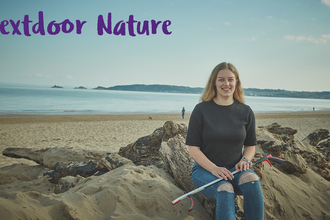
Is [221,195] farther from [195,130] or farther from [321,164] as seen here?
[321,164]

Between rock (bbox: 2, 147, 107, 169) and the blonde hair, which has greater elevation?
the blonde hair

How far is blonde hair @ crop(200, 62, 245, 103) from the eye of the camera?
256cm

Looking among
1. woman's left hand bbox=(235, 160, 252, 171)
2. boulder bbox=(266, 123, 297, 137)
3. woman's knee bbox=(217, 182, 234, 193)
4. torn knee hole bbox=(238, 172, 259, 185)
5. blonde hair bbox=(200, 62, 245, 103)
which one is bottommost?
boulder bbox=(266, 123, 297, 137)

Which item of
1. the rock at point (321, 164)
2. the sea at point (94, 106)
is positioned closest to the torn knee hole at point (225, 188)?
the rock at point (321, 164)

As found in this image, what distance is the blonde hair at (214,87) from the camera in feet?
8.39

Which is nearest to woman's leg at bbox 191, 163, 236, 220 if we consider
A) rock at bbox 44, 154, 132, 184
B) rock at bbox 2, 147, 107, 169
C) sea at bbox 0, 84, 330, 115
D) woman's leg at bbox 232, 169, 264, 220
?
woman's leg at bbox 232, 169, 264, 220

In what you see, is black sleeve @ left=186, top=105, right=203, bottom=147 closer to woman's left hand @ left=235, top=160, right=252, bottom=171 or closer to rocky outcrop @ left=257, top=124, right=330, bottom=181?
woman's left hand @ left=235, top=160, right=252, bottom=171

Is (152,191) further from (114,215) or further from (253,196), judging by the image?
(253,196)

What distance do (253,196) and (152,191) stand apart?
1.45m

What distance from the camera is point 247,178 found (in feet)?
6.91

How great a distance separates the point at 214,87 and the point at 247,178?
122 cm

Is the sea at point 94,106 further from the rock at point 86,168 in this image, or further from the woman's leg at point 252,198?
the woman's leg at point 252,198

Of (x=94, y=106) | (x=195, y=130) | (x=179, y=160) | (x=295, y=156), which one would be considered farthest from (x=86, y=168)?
(x=94, y=106)

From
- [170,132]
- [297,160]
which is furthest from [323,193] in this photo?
[170,132]
